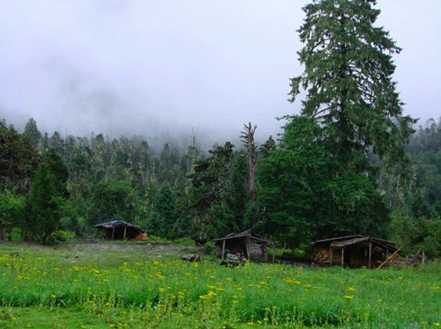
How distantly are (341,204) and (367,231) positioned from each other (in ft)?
16.5

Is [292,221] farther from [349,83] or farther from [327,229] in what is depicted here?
[349,83]

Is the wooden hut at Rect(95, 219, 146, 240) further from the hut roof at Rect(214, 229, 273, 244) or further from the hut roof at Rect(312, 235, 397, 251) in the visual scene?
the hut roof at Rect(312, 235, 397, 251)

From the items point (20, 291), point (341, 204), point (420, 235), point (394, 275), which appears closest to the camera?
point (20, 291)

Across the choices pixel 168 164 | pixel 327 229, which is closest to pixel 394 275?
pixel 327 229

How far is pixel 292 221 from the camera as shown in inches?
1415

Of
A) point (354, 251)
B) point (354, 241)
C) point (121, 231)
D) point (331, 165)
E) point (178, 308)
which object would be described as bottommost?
point (178, 308)

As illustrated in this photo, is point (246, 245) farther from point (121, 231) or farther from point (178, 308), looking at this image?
point (121, 231)

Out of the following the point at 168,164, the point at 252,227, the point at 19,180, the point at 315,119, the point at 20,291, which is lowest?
the point at 20,291

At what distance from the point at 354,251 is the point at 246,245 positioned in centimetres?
795

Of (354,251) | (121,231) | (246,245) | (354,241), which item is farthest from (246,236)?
(121,231)

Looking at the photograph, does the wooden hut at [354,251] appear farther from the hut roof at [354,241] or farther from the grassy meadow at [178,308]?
the grassy meadow at [178,308]

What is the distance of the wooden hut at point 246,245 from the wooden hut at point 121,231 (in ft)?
90.1

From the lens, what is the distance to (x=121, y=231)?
6525 cm

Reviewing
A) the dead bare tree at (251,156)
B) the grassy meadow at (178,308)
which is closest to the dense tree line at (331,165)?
the dead bare tree at (251,156)
